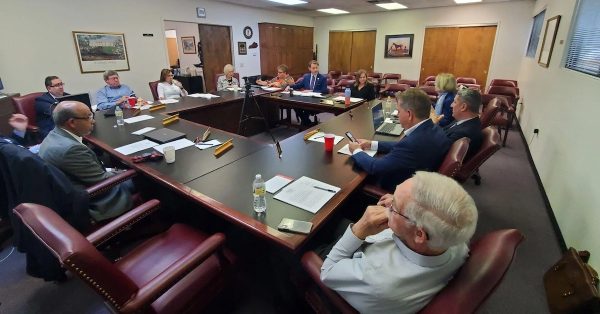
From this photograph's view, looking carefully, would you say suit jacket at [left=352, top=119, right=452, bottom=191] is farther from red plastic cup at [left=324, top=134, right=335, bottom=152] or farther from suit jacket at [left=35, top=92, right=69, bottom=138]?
suit jacket at [left=35, top=92, right=69, bottom=138]

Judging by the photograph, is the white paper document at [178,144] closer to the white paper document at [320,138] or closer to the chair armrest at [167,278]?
the white paper document at [320,138]

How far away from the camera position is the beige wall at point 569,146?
185cm

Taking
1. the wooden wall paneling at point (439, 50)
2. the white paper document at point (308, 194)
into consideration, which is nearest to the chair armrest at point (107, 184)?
the white paper document at point (308, 194)

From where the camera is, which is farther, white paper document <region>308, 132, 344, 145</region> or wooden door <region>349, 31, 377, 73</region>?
wooden door <region>349, 31, 377, 73</region>

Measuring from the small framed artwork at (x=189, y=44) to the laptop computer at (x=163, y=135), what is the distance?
272 inches

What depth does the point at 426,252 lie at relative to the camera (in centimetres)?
85

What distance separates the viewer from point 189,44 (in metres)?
8.51

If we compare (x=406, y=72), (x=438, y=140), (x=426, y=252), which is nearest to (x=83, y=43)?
(x=438, y=140)

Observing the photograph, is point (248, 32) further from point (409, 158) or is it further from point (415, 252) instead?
point (415, 252)

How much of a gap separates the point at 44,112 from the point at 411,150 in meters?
4.16

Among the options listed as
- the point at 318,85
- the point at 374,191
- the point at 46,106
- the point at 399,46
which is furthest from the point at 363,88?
the point at 399,46

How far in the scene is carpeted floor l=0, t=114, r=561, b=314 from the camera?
5.48 feet

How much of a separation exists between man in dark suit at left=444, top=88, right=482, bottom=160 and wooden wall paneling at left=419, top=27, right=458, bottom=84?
21.1 ft

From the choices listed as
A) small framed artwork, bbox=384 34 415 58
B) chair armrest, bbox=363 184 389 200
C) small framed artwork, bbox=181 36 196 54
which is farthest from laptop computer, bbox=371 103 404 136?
small framed artwork, bbox=181 36 196 54
